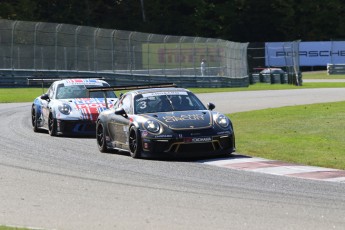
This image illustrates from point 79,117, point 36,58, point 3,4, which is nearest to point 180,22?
point 3,4

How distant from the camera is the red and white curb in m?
13.8

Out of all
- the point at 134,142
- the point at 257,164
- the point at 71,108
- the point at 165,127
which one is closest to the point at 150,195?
the point at 257,164

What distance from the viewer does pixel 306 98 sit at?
1501 inches

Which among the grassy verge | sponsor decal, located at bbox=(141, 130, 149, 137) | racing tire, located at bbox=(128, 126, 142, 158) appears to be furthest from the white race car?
sponsor decal, located at bbox=(141, 130, 149, 137)

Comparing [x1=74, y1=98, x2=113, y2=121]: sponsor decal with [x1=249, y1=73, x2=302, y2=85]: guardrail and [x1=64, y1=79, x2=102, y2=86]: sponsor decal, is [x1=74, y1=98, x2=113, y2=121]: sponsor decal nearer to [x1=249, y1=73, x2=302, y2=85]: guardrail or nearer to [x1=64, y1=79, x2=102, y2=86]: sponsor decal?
[x1=64, y1=79, x2=102, y2=86]: sponsor decal

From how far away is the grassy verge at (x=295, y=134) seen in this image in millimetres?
16562

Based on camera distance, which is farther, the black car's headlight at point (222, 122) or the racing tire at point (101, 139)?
the racing tire at point (101, 139)

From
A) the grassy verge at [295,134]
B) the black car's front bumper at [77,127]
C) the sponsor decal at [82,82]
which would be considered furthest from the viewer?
the sponsor decal at [82,82]

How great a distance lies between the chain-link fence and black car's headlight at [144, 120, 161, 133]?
34438 mm

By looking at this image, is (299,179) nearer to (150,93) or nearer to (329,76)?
(150,93)

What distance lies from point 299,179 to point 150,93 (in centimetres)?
532

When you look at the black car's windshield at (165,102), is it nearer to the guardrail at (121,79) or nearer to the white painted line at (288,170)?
the white painted line at (288,170)

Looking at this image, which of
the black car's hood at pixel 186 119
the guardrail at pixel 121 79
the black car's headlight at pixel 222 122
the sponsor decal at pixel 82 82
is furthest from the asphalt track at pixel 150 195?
the guardrail at pixel 121 79

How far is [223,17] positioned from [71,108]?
7106cm
